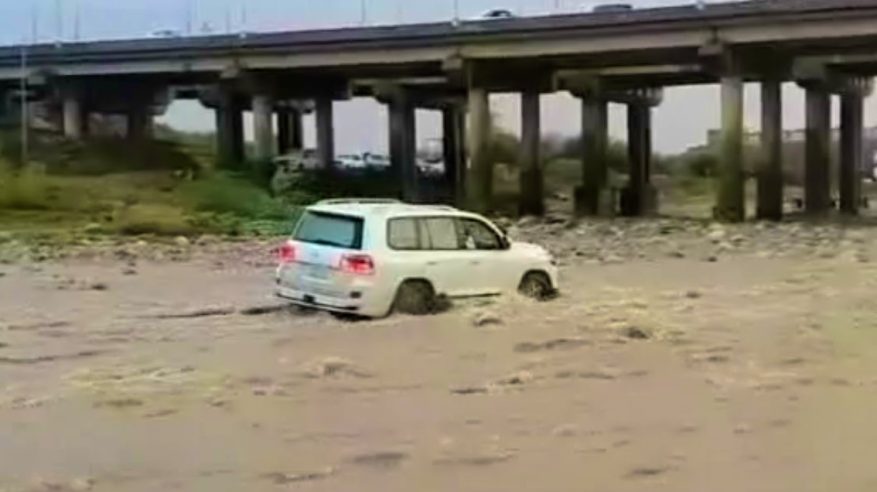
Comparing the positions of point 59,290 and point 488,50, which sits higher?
point 488,50

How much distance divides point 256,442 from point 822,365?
6052 mm

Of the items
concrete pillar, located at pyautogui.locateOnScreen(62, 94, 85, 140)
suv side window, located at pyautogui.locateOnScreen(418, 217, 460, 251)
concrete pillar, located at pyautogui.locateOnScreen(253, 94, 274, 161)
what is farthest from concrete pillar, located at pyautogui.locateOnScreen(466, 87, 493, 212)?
suv side window, located at pyautogui.locateOnScreen(418, 217, 460, 251)

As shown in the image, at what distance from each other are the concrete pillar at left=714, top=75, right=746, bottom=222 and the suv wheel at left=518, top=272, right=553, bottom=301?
32.1 metres

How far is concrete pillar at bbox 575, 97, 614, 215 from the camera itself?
71.6m

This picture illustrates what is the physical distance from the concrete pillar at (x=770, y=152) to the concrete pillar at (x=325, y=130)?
25.8 metres

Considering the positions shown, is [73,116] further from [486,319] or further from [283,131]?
[486,319]

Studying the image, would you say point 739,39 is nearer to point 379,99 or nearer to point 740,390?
point 379,99

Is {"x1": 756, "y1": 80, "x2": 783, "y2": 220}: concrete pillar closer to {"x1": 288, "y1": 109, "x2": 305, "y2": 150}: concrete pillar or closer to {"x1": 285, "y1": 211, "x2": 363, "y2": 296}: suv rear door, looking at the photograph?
{"x1": 285, "y1": 211, "x2": 363, "y2": 296}: suv rear door

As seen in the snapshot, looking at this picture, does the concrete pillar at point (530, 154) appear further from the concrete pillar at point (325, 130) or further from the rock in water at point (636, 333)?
the rock in water at point (636, 333)

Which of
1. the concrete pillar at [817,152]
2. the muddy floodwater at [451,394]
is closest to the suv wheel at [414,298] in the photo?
the muddy floodwater at [451,394]

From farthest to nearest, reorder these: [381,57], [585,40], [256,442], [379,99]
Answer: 1. [379,99]
2. [381,57]
3. [585,40]
4. [256,442]

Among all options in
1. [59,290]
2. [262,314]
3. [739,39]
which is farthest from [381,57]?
[262,314]

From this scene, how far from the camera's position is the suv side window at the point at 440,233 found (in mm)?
20312

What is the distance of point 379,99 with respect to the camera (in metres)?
82.3
